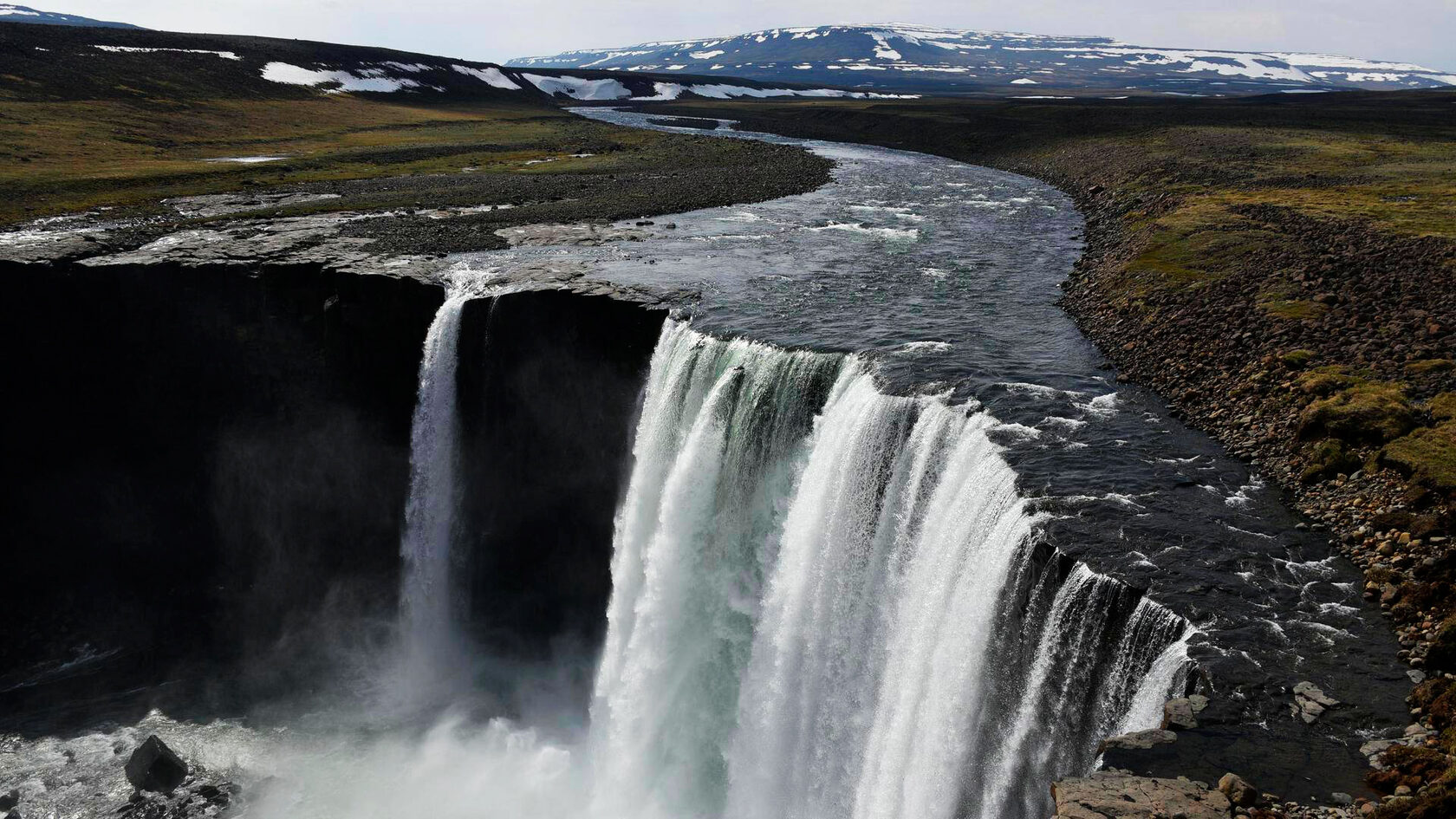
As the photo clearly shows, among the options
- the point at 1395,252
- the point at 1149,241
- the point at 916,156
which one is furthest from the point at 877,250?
the point at 916,156

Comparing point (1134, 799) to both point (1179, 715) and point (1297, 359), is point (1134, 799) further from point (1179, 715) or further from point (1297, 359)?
point (1297, 359)

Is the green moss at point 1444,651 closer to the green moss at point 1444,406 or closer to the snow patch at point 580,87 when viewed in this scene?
the green moss at point 1444,406

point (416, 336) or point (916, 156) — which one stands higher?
point (916, 156)

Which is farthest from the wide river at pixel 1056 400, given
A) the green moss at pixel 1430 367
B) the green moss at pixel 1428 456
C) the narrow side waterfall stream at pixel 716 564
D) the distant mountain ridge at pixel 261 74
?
the distant mountain ridge at pixel 261 74

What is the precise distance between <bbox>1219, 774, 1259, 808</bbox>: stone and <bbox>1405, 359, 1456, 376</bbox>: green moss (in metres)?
14.8

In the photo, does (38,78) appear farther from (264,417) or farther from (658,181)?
(264,417)

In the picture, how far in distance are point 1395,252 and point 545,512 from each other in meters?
28.9

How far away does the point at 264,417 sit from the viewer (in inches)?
1310

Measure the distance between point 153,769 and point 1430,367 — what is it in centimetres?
3344

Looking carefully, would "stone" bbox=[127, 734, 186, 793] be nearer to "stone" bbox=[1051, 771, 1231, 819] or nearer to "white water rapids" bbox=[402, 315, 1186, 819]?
"white water rapids" bbox=[402, 315, 1186, 819]

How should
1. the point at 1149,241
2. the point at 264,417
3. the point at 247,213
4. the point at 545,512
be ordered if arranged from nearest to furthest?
1. the point at 545,512
2. the point at 264,417
3. the point at 1149,241
4. the point at 247,213

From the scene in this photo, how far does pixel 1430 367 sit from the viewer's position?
2108 cm

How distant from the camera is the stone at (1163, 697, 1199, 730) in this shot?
12.1 meters

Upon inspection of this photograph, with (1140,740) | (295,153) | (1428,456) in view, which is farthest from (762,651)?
(295,153)
